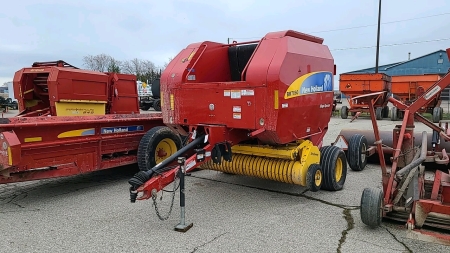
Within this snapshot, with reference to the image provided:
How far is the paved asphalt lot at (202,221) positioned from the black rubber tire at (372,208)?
15 centimetres

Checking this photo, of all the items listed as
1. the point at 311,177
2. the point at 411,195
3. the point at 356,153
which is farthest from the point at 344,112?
the point at 411,195

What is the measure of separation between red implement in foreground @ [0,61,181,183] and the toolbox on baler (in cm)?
102

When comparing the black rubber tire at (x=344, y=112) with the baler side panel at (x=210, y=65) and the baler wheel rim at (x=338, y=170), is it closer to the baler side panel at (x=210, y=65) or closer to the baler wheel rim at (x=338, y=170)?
the baler wheel rim at (x=338, y=170)

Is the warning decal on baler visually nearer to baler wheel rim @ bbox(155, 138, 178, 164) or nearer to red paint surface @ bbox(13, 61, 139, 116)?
baler wheel rim @ bbox(155, 138, 178, 164)

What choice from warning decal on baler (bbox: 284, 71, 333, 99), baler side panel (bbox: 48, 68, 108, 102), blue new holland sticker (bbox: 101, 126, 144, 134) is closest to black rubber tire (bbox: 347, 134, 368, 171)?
warning decal on baler (bbox: 284, 71, 333, 99)

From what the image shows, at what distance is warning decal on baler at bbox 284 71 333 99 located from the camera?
463cm

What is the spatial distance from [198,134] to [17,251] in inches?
103

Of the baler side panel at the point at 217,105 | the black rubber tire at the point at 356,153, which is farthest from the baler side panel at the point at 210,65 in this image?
the black rubber tire at the point at 356,153

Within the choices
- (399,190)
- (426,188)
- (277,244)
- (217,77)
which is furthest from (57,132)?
(426,188)

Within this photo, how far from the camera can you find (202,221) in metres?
4.27

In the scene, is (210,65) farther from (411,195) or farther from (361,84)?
(361,84)

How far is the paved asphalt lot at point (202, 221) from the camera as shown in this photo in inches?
141

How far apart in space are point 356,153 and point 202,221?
3870 millimetres

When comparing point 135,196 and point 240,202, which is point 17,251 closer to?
point 135,196
